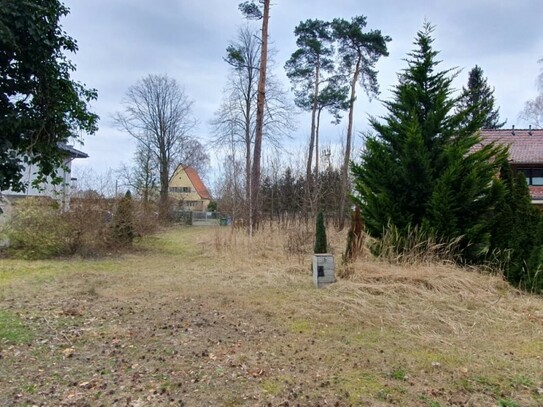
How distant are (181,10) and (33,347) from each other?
8073 millimetres

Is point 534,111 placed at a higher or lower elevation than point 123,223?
higher

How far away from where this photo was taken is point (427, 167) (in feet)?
25.9

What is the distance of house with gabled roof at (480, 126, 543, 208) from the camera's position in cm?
1591

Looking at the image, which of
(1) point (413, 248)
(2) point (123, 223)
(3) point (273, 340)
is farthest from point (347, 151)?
(3) point (273, 340)

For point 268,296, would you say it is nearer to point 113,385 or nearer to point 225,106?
point 113,385

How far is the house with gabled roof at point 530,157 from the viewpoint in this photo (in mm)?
15906

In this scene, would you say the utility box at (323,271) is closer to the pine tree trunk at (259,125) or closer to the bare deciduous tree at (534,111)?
the pine tree trunk at (259,125)

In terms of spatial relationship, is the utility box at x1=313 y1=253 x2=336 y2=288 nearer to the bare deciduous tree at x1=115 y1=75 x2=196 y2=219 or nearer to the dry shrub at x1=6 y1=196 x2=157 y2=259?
the dry shrub at x1=6 y1=196 x2=157 y2=259

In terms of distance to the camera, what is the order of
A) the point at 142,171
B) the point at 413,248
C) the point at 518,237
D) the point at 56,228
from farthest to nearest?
1. the point at 142,171
2. the point at 56,228
3. the point at 413,248
4. the point at 518,237

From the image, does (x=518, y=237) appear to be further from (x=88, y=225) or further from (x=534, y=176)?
(x=534, y=176)

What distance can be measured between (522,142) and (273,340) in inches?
692

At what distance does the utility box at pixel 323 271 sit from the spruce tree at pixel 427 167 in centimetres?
207

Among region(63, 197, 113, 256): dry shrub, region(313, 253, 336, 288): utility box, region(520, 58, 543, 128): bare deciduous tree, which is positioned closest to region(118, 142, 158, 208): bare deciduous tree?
region(63, 197, 113, 256): dry shrub

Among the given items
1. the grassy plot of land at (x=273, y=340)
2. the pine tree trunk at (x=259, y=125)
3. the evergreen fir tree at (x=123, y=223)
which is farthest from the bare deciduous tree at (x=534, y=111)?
the evergreen fir tree at (x=123, y=223)
